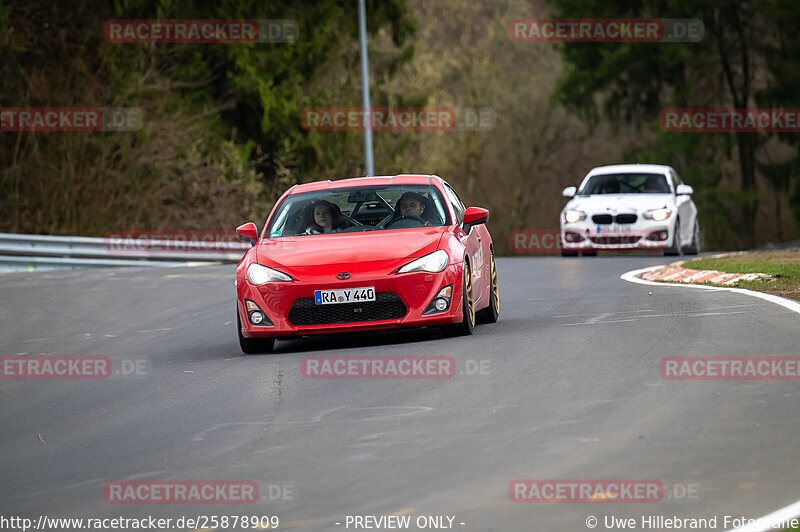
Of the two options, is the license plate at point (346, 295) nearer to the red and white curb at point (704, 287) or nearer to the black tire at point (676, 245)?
the red and white curb at point (704, 287)

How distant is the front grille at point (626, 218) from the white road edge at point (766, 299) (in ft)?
12.3

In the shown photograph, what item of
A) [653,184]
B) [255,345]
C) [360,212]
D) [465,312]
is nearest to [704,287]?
[360,212]

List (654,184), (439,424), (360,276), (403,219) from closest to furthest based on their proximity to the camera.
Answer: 1. (439,424)
2. (360,276)
3. (403,219)
4. (654,184)

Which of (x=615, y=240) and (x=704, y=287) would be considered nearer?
(x=704, y=287)

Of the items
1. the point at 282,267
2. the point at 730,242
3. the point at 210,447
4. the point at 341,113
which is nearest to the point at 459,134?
the point at 730,242

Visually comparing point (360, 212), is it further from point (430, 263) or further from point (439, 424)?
point (439, 424)

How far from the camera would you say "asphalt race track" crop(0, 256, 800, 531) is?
6520 mm

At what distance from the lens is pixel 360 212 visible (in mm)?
13570

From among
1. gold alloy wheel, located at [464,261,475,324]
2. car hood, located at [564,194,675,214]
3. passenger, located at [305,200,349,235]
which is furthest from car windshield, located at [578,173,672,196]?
gold alloy wheel, located at [464,261,475,324]

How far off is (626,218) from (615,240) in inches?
16.6

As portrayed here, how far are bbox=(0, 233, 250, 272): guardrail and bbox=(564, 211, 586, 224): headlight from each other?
7.56 m

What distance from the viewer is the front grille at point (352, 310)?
39.0 ft

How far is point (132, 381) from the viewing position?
1123 centimetres

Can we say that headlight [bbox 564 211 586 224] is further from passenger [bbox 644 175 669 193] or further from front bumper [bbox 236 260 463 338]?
front bumper [bbox 236 260 463 338]
